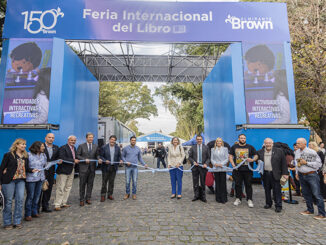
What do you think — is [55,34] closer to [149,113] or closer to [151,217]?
[151,217]

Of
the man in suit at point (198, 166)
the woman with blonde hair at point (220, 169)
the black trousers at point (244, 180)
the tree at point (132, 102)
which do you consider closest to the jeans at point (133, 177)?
the man in suit at point (198, 166)

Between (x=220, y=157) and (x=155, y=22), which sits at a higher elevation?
(x=155, y=22)

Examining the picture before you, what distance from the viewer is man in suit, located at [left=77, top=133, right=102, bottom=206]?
586cm

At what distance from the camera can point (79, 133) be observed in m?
11.1

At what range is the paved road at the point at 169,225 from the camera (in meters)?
3.67

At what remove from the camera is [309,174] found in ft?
16.4

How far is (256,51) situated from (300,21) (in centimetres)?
506

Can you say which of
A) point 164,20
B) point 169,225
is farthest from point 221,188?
point 164,20

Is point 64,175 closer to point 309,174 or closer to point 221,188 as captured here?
point 221,188

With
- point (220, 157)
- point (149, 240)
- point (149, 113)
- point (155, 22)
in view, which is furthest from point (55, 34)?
point (149, 113)

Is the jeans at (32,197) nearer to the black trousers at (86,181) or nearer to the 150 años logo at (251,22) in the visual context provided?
the black trousers at (86,181)

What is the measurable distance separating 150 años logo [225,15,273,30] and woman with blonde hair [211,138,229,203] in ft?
21.4

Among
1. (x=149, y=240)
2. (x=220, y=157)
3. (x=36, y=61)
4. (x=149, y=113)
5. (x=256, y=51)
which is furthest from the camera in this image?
(x=149, y=113)

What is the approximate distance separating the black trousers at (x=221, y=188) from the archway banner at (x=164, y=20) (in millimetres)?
6591
